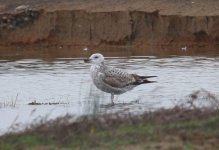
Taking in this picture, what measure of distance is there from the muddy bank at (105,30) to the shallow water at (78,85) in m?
3.75

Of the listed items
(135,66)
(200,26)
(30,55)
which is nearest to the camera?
(135,66)

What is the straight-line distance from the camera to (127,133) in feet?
29.5

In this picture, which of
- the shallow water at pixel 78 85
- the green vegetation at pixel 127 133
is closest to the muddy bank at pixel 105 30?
the shallow water at pixel 78 85

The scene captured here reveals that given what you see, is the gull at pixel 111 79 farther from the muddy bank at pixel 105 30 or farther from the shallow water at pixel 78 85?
the muddy bank at pixel 105 30

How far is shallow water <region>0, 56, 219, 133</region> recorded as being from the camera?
42.9 feet

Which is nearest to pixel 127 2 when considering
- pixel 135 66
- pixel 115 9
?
pixel 115 9

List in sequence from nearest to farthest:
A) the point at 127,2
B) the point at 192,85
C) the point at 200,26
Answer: the point at 192,85 < the point at 200,26 < the point at 127,2

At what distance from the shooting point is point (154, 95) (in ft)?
48.8

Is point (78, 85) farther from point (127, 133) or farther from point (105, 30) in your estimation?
point (105, 30)

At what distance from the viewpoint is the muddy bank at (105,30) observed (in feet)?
80.6

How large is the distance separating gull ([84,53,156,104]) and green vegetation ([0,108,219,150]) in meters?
4.65

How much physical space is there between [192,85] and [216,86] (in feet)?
1.79

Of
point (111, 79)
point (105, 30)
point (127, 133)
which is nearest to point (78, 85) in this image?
point (111, 79)

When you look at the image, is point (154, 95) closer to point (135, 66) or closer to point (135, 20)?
point (135, 66)
